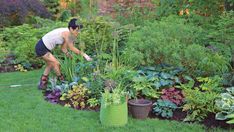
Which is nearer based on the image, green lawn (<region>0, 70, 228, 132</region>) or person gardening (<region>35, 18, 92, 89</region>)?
green lawn (<region>0, 70, 228, 132</region>)

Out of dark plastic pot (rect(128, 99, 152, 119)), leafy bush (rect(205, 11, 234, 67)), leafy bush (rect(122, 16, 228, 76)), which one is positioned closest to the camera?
dark plastic pot (rect(128, 99, 152, 119))

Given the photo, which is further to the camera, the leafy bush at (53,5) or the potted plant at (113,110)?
the leafy bush at (53,5)

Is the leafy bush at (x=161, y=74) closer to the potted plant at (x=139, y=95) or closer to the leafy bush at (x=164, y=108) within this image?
the potted plant at (x=139, y=95)

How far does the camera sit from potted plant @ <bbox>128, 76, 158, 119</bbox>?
4.69m

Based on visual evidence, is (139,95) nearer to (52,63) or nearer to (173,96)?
(173,96)

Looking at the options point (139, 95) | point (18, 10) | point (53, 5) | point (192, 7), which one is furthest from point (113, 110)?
point (53, 5)

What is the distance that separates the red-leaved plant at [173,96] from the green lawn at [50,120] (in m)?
0.39

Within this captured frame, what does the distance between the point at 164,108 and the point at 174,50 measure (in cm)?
102

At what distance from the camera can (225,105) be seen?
441 centimetres

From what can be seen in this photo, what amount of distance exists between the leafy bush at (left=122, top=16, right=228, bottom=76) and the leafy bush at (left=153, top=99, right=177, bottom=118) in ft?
2.53

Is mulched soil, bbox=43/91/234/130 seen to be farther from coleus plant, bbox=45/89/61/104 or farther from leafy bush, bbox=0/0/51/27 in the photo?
leafy bush, bbox=0/0/51/27

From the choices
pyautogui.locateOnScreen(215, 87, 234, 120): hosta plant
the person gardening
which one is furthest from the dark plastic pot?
the person gardening

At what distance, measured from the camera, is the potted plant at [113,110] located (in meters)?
4.46

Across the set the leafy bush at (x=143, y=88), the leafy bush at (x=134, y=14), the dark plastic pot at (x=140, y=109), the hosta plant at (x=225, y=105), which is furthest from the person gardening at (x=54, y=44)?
the leafy bush at (x=134, y=14)
